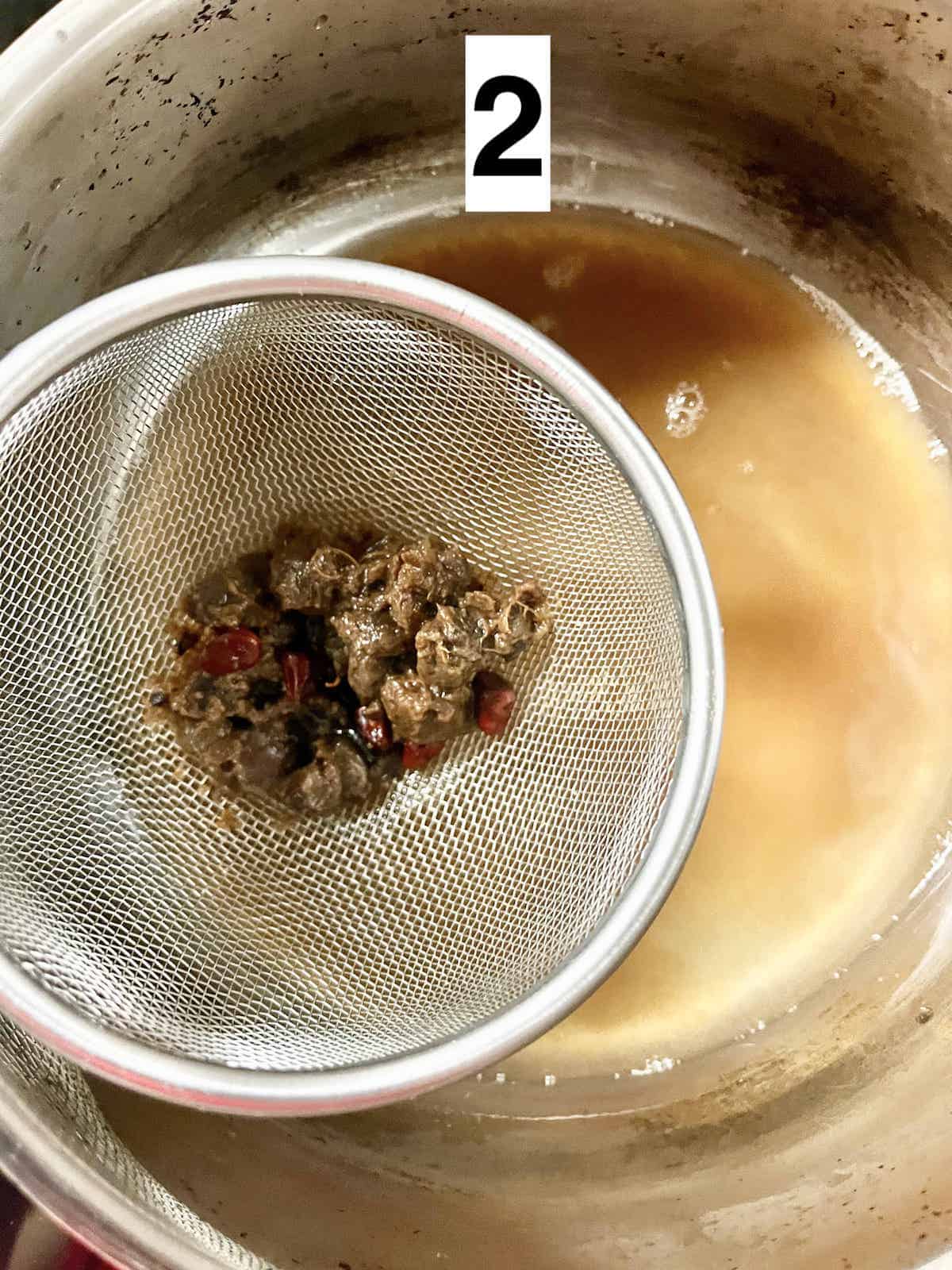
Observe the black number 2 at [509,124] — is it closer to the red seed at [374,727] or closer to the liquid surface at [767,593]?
the liquid surface at [767,593]

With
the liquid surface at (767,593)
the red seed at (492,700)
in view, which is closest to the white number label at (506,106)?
the liquid surface at (767,593)

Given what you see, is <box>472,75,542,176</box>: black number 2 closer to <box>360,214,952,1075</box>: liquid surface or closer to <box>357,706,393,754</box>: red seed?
<box>360,214,952,1075</box>: liquid surface

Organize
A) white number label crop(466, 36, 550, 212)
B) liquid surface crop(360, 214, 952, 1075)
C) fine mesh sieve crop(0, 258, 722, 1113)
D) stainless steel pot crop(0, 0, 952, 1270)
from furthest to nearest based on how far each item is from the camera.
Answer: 1. liquid surface crop(360, 214, 952, 1075)
2. white number label crop(466, 36, 550, 212)
3. stainless steel pot crop(0, 0, 952, 1270)
4. fine mesh sieve crop(0, 258, 722, 1113)

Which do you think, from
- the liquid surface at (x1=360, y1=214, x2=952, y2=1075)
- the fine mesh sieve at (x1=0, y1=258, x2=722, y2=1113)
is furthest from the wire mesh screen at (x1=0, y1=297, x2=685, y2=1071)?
the liquid surface at (x1=360, y1=214, x2=952, y2=1075)

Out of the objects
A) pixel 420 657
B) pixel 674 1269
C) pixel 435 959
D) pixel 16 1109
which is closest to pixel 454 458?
pixel 420 657

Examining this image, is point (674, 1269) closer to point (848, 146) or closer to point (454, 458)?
point (454, 458)
